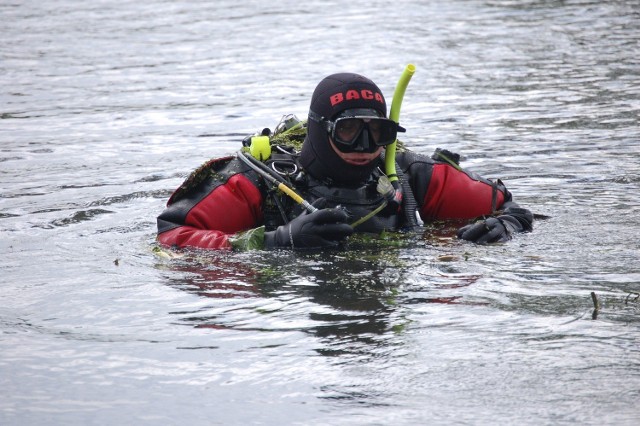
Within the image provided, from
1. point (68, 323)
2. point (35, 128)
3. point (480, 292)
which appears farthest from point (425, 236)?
point (35, 128)

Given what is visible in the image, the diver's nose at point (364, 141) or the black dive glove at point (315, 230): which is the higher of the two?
the diver's nose at point (364, 141)

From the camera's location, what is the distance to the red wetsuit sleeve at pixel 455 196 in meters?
6.36

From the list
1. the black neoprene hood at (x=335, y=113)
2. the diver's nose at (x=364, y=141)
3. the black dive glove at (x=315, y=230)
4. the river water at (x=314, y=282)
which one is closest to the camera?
the river water at (x=314, y=282)

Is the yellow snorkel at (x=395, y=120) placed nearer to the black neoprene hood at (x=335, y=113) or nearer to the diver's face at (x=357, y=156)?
the black neoprene hood at (x=335, y=113)

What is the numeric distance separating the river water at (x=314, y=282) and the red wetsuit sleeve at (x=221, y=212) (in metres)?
0.13

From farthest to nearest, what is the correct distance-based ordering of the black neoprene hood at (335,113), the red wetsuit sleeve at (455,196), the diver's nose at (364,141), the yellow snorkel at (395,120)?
the red wetsuit sleeve at (455,196) → the yellow snorkel at (395,120) → the black neoprene hood at (335,113) → the diver's nose at (364,141)

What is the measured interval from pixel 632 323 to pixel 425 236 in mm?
1828

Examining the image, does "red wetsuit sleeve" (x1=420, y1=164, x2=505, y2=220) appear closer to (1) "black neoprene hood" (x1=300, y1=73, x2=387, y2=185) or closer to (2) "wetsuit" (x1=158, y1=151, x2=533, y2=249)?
(2) "wetsuit" (x1=158, y1=151, x2=533, y2=249)

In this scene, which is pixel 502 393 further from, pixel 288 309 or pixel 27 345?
pixel 27 345

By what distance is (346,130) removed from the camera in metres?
5.82

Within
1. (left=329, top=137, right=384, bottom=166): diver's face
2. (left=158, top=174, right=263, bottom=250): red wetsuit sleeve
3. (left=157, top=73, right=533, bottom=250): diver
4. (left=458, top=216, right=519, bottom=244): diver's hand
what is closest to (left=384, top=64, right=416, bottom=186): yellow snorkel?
(left=157, top=73, right=533, bottom=250): diver

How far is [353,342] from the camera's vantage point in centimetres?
440

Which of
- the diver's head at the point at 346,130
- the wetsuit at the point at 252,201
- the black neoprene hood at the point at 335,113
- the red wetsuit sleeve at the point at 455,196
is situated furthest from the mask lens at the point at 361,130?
the red wetsuit sleeve at the point at 455,196

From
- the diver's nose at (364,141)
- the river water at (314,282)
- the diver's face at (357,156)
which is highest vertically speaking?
the diver's nose at (364,141)
